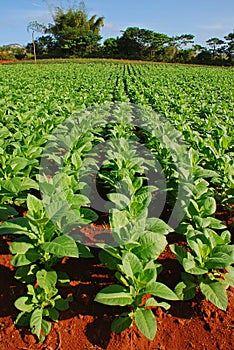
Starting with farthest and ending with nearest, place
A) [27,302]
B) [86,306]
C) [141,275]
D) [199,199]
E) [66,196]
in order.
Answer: [199,199] → [66,196] → [86,306] → [27,302] → [141,275]

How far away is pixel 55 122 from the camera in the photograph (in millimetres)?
6070

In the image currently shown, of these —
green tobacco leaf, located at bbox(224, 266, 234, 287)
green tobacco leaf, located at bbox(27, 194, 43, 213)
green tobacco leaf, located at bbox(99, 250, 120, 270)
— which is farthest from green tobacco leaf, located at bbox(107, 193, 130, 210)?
green tobacco leaf, located at bbox(224, 266, 234, 287)

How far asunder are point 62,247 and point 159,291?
0.75 metres

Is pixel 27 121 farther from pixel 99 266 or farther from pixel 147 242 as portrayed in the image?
pixel 147 242

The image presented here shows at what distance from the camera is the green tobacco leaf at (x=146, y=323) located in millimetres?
1823

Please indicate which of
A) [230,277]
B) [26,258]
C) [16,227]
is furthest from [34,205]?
[230,277]

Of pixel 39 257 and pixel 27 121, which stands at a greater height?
pixel 27 121

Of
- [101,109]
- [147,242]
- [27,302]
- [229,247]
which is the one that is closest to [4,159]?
[27,302]

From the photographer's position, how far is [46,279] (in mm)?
2238

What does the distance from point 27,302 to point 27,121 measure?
4469 mm

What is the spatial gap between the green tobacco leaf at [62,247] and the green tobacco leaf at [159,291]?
0.55 m

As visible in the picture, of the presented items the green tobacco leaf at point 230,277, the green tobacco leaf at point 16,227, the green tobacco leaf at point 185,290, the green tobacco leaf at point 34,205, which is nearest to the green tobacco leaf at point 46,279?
the green tobacco leaf at point 16,227

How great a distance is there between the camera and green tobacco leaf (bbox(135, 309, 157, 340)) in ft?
5.98

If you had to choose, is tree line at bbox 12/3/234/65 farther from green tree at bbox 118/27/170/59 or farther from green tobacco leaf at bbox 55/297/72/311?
green tobacco leaf at bbox 55/297/72/311
